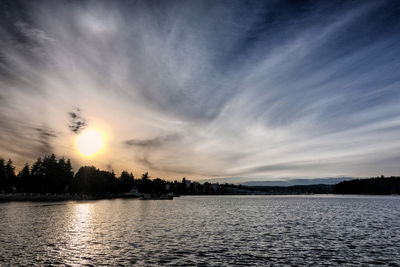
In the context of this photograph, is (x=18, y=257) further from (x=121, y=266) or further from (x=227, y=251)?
(x=227, y=251)

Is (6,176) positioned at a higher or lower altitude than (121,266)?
higher

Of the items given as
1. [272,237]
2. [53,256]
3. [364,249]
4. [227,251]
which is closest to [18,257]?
[53,256]

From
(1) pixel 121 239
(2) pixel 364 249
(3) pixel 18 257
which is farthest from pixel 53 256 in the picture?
(2) pixel 364 249

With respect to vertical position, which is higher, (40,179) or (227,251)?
(40,179)

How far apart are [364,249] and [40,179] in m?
204

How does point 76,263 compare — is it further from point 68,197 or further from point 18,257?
point 68,197

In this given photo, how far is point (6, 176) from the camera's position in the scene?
605 feet

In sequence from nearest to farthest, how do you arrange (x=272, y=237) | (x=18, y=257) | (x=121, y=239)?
1. (x=18, y=257)
2. (x=121, y=239)
3. (x=272, y=237)

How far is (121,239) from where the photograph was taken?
145 ft

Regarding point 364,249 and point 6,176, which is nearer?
point 364,249

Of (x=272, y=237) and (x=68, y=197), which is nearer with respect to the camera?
(x=272, y=237)

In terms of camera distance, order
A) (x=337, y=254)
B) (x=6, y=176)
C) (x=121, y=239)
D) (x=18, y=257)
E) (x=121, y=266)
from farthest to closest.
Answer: (x=6, y=176), (x=121, y=239), (x=337, y=254), (x=18, y=257), (x=121, y=266)

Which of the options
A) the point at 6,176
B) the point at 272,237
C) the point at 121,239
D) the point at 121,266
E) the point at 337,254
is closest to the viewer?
the point at 121,266

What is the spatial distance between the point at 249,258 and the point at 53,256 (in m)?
23.0
